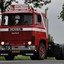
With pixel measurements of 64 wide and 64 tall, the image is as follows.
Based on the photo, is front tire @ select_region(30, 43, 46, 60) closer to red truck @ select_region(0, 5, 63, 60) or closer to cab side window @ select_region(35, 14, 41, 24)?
red truck @ select_region(0, 5, 63, 60)

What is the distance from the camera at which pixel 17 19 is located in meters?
27.5

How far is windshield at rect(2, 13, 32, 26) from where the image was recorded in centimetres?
2719

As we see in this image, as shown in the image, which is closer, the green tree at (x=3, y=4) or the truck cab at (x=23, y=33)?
the truck cab at (x=23, y=33)

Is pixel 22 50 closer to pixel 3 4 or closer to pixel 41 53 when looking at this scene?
pixel 41 53

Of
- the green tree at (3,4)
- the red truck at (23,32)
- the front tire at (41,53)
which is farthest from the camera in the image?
the green tree at (3,4)

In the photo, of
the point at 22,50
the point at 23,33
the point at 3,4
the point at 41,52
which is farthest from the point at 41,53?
the point at 3,4

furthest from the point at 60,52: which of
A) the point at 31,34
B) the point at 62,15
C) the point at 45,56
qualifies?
the point at 62,15

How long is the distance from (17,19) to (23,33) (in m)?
0.90

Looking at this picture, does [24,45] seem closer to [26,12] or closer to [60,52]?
[26,12]

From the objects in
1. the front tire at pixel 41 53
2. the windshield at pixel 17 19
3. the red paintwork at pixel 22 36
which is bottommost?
the front tire at pixel 41 53

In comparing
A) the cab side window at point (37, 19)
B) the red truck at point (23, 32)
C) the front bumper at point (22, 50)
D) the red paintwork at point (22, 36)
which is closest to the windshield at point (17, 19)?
the red truck at point (23, 32)

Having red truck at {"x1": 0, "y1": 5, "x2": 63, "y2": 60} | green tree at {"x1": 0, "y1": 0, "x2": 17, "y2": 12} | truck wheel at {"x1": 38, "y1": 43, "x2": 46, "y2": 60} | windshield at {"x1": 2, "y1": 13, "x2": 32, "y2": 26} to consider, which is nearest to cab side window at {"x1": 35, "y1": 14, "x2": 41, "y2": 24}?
red truck at {"x1": 0, "y1": 5, "x2": 63, "y2": 60}

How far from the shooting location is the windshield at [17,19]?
1070 inches

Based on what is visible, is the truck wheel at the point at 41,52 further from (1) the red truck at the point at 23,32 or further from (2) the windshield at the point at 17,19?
(2) the windshield at the point at 17,19
